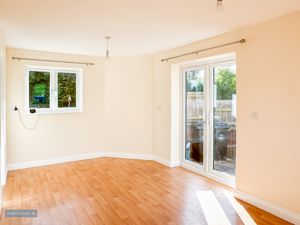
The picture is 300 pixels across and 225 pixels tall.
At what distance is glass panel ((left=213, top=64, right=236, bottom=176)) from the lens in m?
3.81

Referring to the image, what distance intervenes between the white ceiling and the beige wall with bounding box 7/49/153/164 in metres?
1.22

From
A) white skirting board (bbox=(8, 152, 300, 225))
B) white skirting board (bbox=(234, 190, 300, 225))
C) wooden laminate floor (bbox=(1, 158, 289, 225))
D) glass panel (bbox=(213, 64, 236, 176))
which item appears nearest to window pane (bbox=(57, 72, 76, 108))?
white skirting board (bbox=(8, 152, 300, 225))

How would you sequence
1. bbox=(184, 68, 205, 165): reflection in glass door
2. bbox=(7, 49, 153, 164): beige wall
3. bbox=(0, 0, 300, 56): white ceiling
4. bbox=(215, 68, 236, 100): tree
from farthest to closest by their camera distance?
bbox=(7, 49, 153, 164): beige wall, bbox=(184, 68, 205, 165): reflection in glass door, bbox=(215, 68, 236, 100): tree, bbox=(0, 0, 300, 56): white ceiling

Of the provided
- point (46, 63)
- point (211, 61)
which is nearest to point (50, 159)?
point (46, 63)

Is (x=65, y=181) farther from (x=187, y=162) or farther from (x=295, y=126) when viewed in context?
(x=295, y=126)

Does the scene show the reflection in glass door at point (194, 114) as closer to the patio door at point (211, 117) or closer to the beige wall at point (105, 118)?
the patio door at point (211, 117)

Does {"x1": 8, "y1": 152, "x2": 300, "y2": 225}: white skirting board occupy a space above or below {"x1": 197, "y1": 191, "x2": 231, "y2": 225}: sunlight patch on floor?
above

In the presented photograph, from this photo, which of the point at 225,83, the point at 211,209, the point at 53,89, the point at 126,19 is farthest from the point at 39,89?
the point at 211,209

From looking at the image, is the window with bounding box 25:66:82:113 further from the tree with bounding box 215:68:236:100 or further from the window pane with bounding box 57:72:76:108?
the tree with bounding box 215:68:236:100

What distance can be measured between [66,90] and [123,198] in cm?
302

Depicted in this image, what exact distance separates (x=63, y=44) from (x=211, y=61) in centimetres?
270

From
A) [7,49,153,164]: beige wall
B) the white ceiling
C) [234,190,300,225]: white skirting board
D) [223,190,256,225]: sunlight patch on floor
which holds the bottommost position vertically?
[223,190,256,225]: sunlight patch on floor

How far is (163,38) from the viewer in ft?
12.4

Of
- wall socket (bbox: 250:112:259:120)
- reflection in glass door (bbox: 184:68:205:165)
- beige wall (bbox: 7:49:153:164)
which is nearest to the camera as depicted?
wall socket (bbox: 250:112:259:120)
